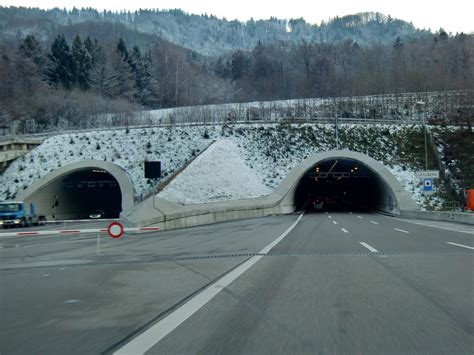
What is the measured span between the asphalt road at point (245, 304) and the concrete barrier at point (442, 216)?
1613 cm

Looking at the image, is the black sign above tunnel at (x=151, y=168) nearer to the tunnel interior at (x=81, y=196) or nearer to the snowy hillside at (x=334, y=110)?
the tunnel interior at (x=81, y=196)

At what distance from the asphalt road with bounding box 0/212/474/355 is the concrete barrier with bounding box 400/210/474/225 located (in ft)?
52.9

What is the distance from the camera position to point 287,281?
8680mm

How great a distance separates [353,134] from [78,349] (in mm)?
48915

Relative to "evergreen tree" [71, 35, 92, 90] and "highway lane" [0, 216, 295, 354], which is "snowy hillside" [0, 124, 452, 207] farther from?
"evergreen tree" [71, 35, 92, 90]

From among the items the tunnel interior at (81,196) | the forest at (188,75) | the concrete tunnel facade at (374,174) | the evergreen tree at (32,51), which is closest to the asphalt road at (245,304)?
the concrete tunnel facade at (374,174)

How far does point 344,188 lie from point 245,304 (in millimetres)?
85868

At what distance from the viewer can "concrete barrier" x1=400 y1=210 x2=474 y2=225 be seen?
1072 inches

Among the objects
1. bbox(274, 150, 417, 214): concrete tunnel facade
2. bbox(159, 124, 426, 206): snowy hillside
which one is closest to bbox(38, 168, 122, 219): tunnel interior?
bbox(159, 124, 426, 206): snowy hillside

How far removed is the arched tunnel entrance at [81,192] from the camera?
145 ft

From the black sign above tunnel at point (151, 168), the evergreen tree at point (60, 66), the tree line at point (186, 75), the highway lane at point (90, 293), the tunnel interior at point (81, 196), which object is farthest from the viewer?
the evergreen tree at point (60, 66)

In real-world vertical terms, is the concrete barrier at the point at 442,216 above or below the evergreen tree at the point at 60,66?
below

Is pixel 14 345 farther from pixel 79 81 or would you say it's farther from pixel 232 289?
pixel 79 81

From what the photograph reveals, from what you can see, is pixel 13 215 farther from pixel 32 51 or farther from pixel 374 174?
pixel 32 51
